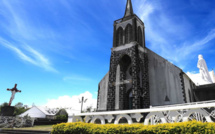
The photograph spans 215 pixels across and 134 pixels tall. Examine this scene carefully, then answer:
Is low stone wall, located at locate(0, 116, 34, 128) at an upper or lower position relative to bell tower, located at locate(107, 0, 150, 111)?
lower

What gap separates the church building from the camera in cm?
1961

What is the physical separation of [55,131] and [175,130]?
22.0ft

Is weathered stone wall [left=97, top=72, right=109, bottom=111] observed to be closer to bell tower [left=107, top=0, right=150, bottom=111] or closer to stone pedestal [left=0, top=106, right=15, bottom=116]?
bell tower [left=107, top=0, right=150, bottom=111]

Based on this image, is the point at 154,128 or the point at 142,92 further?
the point at 142,92

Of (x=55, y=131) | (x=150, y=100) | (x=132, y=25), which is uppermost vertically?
(x=132, y=25)

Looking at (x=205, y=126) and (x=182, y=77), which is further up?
(x=182, y=77)

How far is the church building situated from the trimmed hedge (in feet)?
36.9

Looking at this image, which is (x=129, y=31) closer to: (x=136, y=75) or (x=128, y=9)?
(x=128, y=9)

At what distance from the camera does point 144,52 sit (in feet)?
74.2

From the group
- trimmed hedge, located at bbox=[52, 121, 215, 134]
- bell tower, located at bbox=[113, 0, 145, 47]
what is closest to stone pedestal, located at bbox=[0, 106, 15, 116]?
trimmed hedge, located at bbox=[52, 121, 215, 134]

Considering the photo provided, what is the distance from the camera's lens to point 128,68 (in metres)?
22.6

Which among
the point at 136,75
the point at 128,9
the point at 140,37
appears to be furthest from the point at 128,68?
the point at 128,9

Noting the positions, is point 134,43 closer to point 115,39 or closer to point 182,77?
point 115,39

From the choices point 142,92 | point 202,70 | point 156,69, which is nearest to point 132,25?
point 156,69
